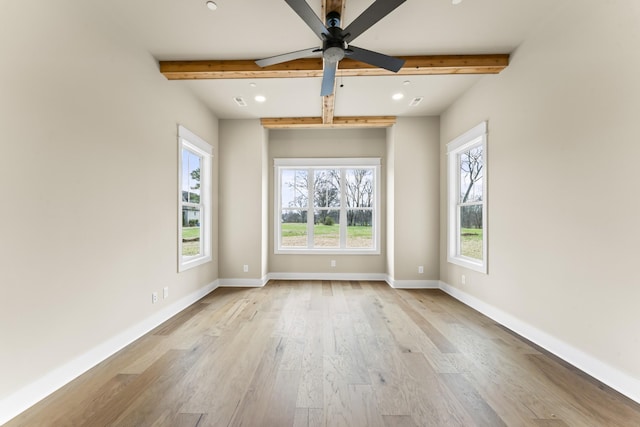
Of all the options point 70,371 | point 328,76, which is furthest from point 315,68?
point 70,371

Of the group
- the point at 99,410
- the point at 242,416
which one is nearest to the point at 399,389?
the point at 242,416

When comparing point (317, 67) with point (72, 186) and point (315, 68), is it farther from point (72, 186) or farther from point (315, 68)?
point (72, 186)

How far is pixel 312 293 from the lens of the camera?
433 cm

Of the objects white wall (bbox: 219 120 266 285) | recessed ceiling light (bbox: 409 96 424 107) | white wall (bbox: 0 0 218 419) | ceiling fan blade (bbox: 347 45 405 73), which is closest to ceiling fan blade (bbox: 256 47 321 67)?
ceiling fan blade (bbox: 347 45 405 73)

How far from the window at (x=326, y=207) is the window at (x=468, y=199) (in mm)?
1433

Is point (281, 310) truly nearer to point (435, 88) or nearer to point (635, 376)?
point (635, 376)

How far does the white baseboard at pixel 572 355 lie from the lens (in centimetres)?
183

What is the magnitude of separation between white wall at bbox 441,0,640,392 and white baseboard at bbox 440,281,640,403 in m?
0.02

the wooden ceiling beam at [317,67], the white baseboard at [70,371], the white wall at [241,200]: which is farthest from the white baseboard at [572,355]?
the white baseboard at [70,371]

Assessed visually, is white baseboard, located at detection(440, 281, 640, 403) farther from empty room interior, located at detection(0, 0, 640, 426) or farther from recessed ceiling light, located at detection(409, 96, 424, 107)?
recessed ceiling light, located at detection(409, 96, 424, 107)

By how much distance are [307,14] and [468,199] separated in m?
3.35

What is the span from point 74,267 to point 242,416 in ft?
5.39

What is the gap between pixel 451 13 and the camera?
2.40 m

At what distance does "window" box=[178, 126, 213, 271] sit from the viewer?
11.7 ft
